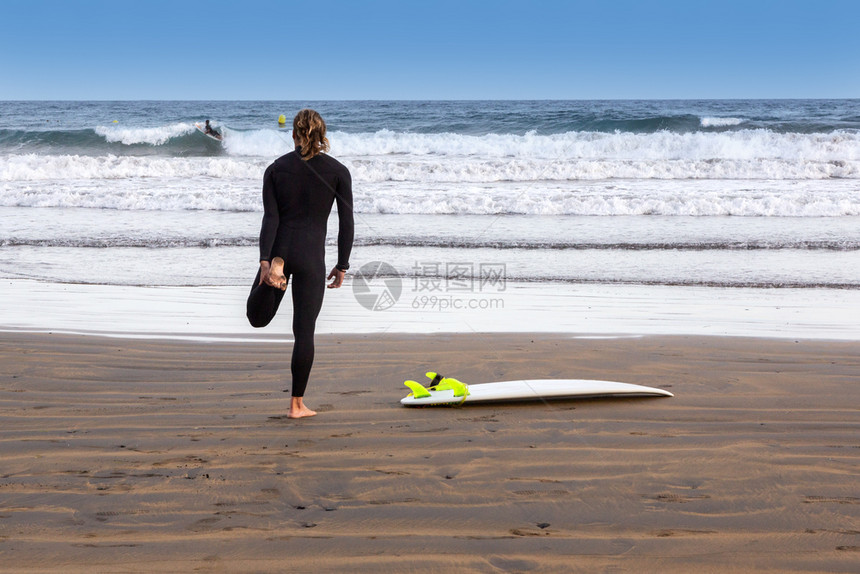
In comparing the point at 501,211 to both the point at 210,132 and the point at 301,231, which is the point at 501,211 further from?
the point at 210,132

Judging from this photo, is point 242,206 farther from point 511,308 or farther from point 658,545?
point 658,545

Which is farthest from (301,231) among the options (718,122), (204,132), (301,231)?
(718,122)

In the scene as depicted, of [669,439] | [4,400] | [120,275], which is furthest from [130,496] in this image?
[120,275]

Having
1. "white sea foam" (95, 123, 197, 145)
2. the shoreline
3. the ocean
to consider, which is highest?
"white sea foam" (95, 123, 197, 145)

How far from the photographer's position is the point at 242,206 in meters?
13.6

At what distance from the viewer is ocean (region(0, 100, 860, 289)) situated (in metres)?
8.67

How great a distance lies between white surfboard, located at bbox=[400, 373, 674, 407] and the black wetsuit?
76 cm

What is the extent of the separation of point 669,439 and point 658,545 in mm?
1130

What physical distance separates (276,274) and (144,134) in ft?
95.4

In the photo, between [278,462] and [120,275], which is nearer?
[278,462]

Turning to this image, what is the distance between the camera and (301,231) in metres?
3.86

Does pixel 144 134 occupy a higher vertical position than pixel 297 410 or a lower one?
higher
